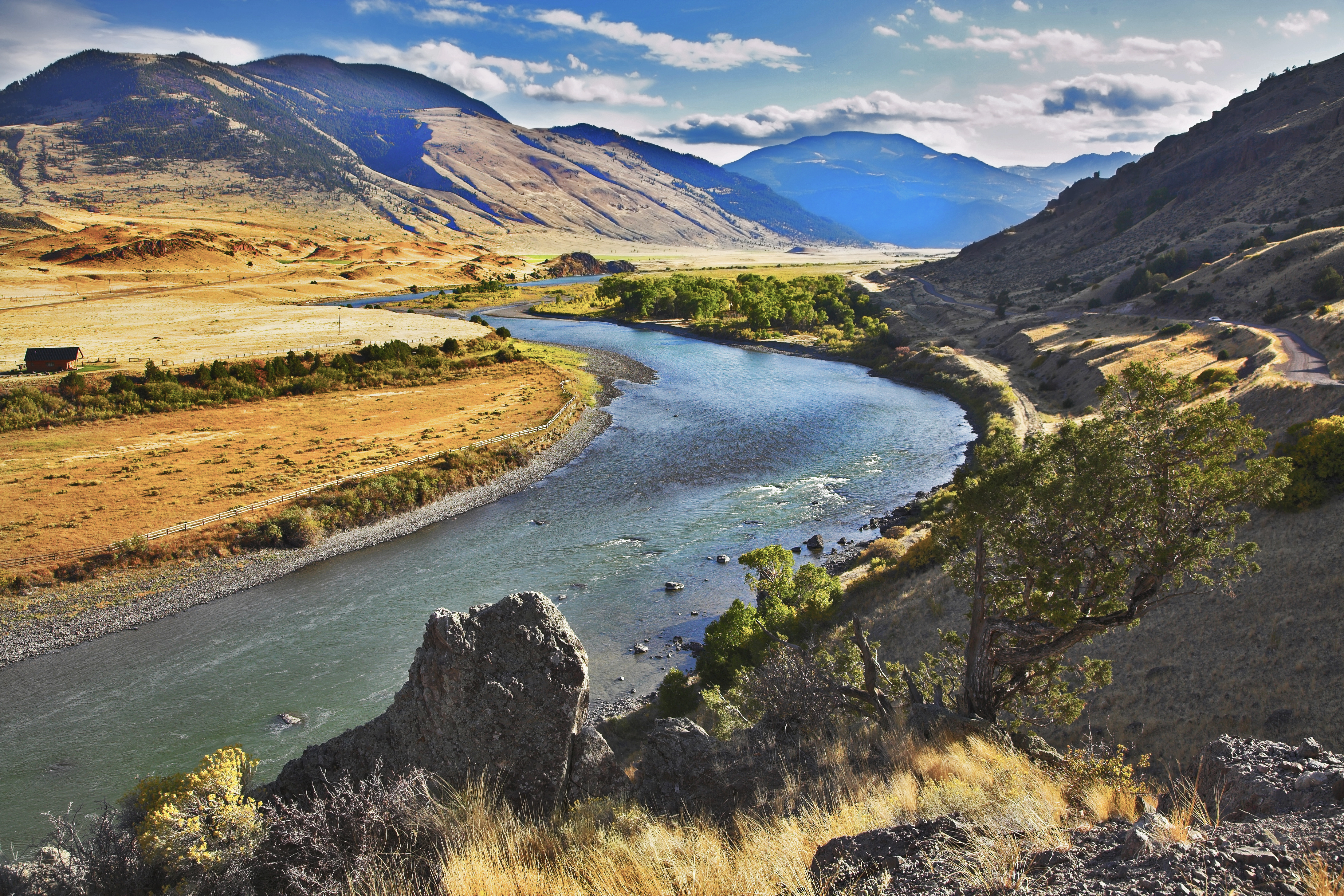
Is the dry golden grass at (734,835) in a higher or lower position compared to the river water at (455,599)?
higher

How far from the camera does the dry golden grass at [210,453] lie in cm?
3528

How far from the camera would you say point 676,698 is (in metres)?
21.2

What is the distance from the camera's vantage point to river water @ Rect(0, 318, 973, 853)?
71.8 ft

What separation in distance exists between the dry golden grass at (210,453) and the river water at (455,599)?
9.23 metres

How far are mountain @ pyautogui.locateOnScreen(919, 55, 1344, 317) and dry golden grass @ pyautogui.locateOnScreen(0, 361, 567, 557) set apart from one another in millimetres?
72450

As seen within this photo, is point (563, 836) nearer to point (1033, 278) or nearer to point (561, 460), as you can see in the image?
point (561, 460)

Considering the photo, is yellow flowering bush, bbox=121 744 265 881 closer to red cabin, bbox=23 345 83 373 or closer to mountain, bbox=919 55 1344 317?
red cabin, bbox=23 345 83 373

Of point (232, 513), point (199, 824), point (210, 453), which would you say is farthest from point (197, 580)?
point (199, 824)

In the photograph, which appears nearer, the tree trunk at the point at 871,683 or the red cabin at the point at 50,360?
the tree trunk at the point at 871,683

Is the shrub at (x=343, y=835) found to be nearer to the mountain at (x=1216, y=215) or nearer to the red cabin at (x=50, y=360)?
the red cabin at (x=50, y=360)

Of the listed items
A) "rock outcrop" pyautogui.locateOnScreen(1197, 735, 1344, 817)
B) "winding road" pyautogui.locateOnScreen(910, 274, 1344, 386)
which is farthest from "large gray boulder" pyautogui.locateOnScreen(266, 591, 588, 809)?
"winding road" pyautogui.locateOnScreen(910, 274, 1344, 386)

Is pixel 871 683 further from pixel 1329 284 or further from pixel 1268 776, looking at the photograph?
pixel 1329 284

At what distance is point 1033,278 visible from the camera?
401ft

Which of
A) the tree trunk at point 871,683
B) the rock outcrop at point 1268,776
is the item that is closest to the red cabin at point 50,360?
the tree trunk at point 871,683
